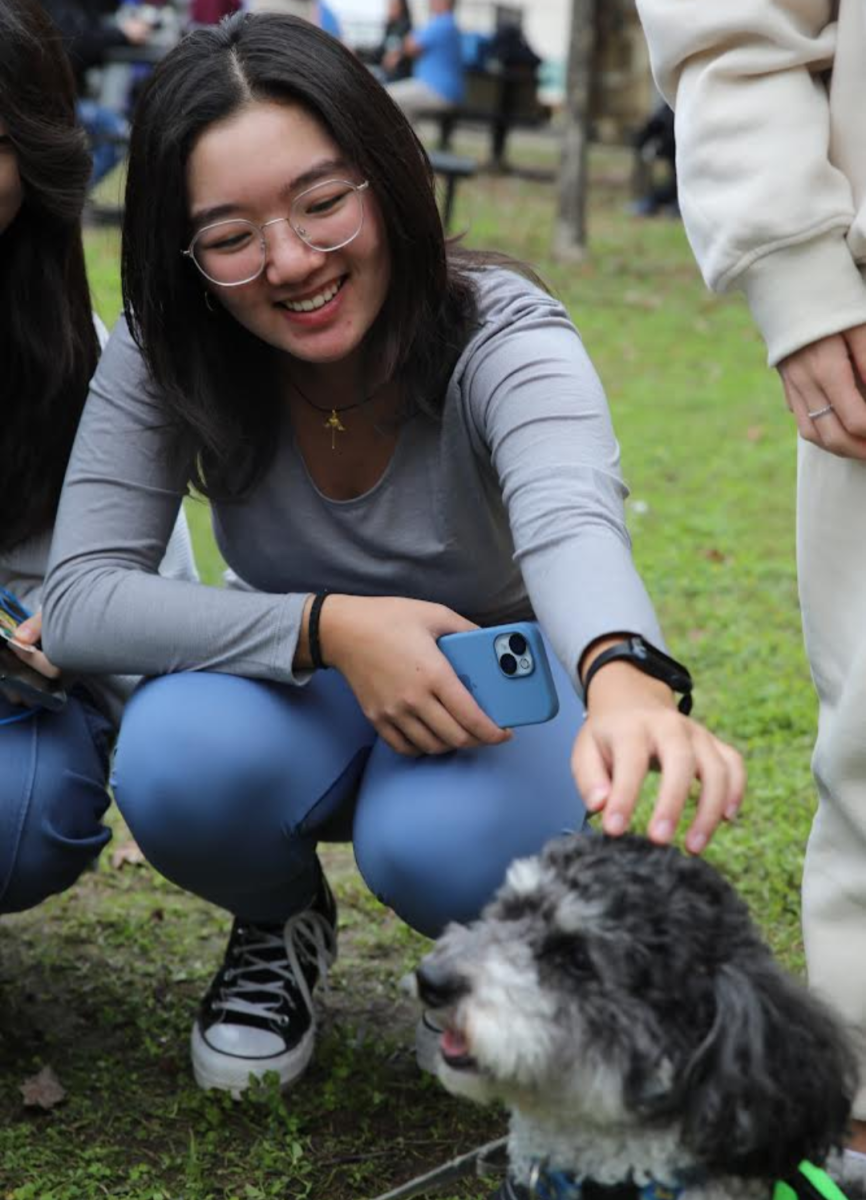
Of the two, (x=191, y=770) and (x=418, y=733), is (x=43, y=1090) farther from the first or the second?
(x=418, y=733)

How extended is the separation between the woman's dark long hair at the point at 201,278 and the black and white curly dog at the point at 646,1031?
1.04 m

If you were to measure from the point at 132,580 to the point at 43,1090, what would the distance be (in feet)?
3.02

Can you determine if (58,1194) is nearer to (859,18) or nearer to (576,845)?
(576,845)

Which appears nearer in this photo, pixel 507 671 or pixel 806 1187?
pixel 806 1187

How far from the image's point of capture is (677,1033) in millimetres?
1861

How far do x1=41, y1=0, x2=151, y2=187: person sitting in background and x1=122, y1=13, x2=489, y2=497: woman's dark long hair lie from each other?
828cm

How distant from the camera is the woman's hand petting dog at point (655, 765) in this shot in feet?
6.16

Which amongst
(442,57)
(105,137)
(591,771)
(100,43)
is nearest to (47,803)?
(591,771)

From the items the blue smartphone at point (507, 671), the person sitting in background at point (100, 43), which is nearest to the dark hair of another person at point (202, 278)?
the blue smartphone at point (507, 671)

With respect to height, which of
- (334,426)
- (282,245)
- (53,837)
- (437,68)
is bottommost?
(437,68)

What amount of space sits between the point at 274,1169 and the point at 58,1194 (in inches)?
13.3

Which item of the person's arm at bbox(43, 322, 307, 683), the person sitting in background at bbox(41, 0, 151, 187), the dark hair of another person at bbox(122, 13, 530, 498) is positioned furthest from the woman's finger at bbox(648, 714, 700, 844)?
the person sitting in background at bbox(41, 0, 151, 187)

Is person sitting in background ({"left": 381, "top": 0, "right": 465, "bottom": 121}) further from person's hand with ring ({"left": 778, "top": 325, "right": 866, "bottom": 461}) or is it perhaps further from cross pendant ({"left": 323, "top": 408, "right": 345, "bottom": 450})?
person's hand with ring ({"left": 778, "top": 325, "right": 866, "bottom": 461})

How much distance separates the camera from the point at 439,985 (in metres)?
1.95
